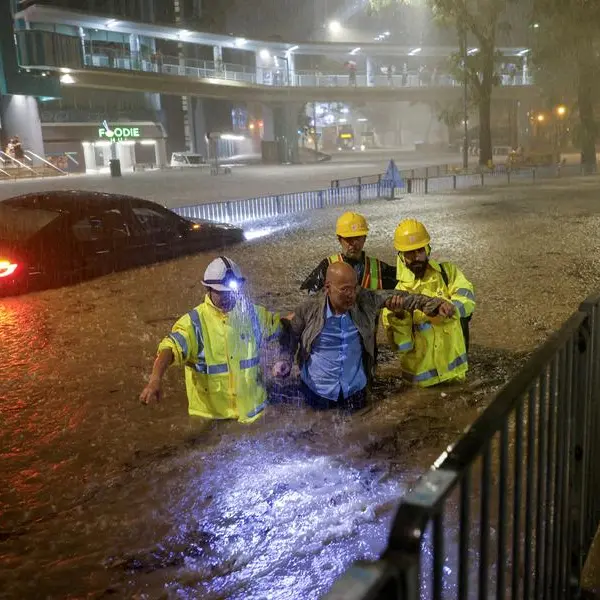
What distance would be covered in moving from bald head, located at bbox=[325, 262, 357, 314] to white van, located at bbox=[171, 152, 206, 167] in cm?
4249

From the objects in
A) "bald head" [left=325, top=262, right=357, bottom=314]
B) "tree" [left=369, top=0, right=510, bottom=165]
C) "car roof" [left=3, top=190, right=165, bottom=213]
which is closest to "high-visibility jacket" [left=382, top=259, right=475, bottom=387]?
"bald head" [left=325, top=262, right=357, bottom=314]

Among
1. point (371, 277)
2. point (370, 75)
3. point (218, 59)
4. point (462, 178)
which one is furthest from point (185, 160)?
point (371, 277)

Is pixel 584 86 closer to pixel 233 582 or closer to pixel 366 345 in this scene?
pixel 366 345

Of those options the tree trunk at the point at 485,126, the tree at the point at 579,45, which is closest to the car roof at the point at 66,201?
the tree at the point at 579,45

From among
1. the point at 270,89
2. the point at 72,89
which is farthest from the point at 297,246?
the point at 270,89

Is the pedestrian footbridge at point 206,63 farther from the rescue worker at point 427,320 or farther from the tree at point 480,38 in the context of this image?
the rescue worker at point 427,320

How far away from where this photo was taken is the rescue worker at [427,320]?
17.8ft

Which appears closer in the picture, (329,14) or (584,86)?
(584,86)

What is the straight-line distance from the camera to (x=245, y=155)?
67562mm

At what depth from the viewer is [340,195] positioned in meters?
22.0

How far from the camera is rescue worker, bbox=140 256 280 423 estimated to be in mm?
4730

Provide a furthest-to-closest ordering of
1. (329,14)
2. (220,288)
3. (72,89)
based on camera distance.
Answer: (329,14), (72,89), (220,288)

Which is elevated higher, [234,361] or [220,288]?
[220,288]

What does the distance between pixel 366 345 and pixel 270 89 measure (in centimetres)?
5009
